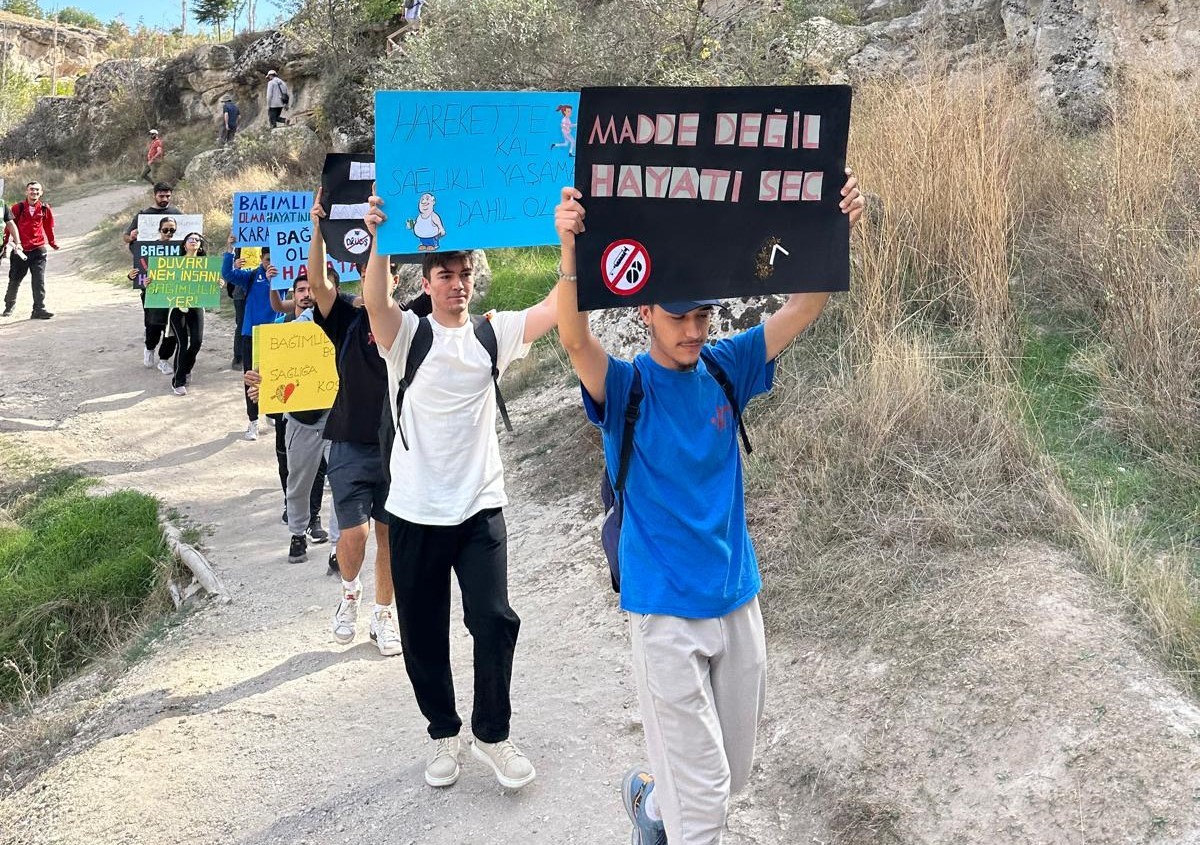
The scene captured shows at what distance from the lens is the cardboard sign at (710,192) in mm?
2809

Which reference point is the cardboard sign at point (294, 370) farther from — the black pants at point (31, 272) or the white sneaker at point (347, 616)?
the black pants at point (31, 272)

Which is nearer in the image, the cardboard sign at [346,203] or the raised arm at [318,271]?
the raised arm at [318,271]

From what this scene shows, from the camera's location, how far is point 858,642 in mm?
4375

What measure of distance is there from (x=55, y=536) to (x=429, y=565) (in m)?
5.56

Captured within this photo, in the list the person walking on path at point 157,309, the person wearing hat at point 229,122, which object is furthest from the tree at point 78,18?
the person walking on path at point 157,309

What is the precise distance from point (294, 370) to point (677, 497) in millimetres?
4540

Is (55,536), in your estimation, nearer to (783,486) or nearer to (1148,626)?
(783,486)

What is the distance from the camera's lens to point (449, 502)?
392cm

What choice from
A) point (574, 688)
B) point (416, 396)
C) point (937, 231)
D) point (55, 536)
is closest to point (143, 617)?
point (55, 536)

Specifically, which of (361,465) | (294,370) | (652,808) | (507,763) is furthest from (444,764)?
(294,370)

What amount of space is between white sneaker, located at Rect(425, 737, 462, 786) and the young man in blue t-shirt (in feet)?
4.57

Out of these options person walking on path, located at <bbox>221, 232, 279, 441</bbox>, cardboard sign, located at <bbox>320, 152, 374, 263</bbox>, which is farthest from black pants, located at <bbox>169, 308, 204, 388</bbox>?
cardboard sign, located at <bbox>320, 152, 374, 263</bbox>

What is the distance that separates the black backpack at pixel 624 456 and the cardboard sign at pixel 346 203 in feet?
7.44

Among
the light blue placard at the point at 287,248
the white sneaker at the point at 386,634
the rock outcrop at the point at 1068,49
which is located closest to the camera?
the white sneaker at the point at 386,634
